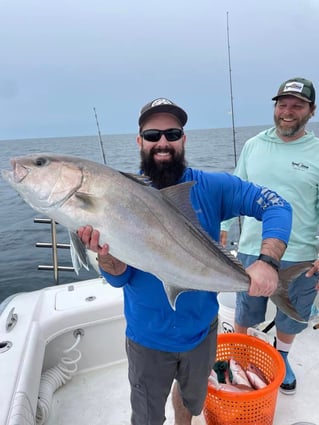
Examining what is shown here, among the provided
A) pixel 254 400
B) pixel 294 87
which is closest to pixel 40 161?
pixel 254 400

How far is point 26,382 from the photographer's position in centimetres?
239

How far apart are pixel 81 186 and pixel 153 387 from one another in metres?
1.40

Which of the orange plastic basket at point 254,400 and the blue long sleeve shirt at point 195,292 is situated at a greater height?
the blue long sleeve shirt at point 195,292

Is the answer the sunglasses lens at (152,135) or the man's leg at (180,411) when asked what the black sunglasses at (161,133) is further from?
the man's leg at (180,411)

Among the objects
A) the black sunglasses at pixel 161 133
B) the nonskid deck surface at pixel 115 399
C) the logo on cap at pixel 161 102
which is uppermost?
the logo on cap at pixel 161 102

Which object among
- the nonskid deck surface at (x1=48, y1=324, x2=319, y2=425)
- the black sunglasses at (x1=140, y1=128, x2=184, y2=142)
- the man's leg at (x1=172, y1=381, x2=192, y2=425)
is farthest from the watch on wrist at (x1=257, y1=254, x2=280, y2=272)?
the nonskid deck surface at (x1=48, y1=324, x2=319, y2=425)

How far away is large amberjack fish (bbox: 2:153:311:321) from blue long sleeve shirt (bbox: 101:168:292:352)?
12.1 inches

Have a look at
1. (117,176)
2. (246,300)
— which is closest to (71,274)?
(246,300)

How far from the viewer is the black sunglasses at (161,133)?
222cm

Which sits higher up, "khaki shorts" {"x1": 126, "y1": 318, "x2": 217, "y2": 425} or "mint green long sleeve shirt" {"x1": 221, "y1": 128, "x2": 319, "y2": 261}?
"mint green long sleeve shirt" {"x1": 221, "y1": 128, "x2": 319, "y2": 261}

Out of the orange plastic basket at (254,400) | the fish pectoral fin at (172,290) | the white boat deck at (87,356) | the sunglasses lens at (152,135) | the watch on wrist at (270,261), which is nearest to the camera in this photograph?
the fish pectoral fin at (172,290)

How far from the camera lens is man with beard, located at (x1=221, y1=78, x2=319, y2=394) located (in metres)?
3.06

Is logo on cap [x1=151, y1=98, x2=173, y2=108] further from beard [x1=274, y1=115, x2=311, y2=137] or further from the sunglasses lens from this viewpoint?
beard [x1=274, y1=115, x2=311, y2=137]

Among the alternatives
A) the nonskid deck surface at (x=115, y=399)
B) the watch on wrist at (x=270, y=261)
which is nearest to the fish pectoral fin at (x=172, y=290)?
the watch on wrist at (x=270, y=261)
